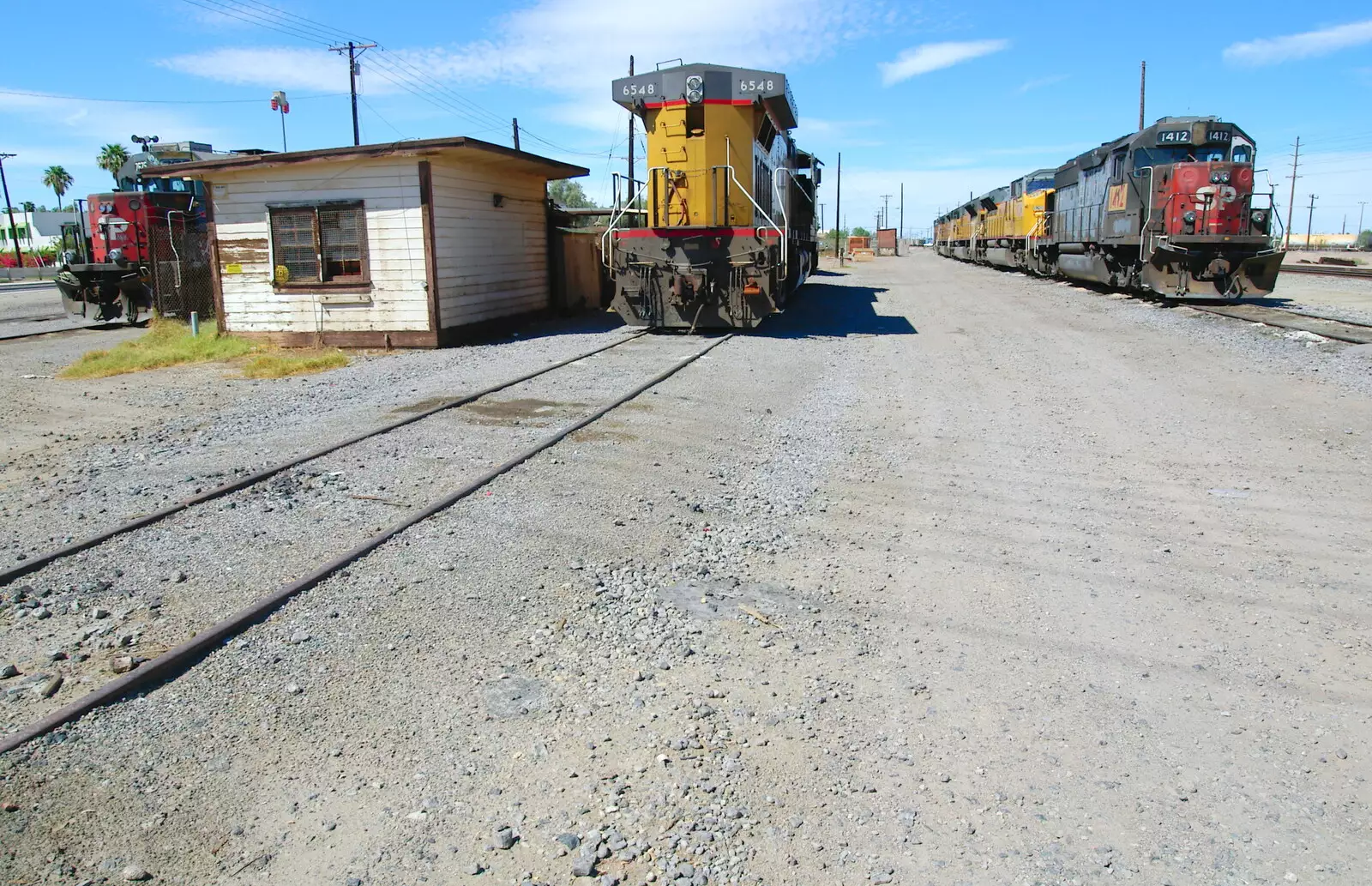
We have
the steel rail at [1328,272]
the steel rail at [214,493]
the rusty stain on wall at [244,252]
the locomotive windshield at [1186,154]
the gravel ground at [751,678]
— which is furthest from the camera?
the steel rail at [1328,272]

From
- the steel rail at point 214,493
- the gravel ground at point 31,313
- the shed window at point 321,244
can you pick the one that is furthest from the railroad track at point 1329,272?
the gravel ground at point 31,313

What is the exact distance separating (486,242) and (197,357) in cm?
501

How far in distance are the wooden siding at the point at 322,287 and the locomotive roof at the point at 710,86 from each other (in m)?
3.73

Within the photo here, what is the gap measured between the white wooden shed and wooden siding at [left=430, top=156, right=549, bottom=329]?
1.3 inches

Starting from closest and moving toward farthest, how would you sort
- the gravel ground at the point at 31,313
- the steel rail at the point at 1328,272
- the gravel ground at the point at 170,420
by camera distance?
1. the gravel ground at the point at 170,420
2. the gravel ground at the point at 31,313
3. the steel rail at the point at 1328,272

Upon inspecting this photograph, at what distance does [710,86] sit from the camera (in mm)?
14273

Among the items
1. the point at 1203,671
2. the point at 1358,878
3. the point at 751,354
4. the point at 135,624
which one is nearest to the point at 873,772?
the point at 1358,878

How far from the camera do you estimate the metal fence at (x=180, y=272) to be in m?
17.6

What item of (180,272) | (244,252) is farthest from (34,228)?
(244,252)

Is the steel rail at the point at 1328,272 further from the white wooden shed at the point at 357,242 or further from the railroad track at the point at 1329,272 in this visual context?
the white wooden shed at the point at 357,242

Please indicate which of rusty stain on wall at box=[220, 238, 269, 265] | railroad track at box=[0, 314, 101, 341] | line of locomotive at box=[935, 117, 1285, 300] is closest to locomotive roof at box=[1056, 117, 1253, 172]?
line of locomotive at box=[935, 117, 1285, 300]

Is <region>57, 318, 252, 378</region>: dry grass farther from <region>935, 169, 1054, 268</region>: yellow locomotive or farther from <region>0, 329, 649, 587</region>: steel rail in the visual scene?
<region>935, 169, 1054, 268</region>: yellow locomotive

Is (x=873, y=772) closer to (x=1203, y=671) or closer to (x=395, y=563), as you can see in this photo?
(x=1203, y=671)

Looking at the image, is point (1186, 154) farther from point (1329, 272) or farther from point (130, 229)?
point (130, 229)
